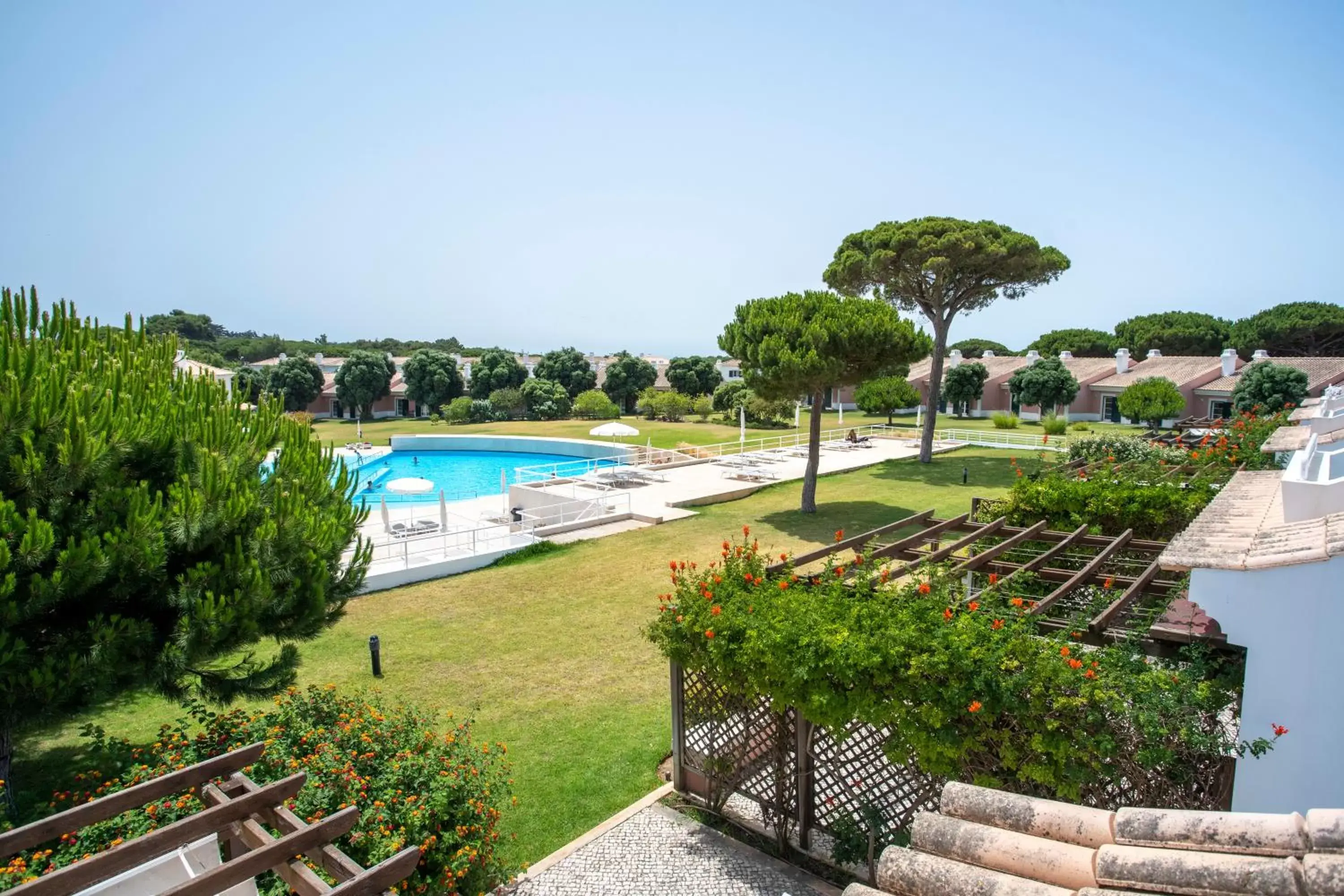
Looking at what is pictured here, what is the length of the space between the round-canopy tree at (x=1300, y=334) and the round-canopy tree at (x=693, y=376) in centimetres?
4261

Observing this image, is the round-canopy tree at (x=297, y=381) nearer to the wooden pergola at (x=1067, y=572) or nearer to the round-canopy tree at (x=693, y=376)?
the round-canopy tree at (x=693, y=376)

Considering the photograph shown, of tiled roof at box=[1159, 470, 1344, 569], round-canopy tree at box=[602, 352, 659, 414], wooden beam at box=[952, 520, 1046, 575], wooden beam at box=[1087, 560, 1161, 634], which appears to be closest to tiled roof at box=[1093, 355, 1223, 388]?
round-canopy tree at box=[602, 352, 659, 414]

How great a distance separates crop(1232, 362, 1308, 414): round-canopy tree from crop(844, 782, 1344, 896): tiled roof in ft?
135

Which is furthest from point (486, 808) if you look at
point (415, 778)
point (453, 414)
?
point (453, 414)

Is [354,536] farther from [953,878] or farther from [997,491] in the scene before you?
[997,491]

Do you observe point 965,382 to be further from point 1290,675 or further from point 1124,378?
point 1290,675

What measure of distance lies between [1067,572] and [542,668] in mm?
6784

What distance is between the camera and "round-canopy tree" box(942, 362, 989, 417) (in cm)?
4878

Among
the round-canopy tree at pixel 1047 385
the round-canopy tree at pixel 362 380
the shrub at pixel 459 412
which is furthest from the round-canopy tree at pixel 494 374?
the round-canopy tree at pixel 1047 385

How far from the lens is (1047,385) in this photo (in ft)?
142

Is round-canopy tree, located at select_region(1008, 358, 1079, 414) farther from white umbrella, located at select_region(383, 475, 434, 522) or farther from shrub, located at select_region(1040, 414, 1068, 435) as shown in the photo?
white umbrella, located at select_region(383, 475, 434, 522)

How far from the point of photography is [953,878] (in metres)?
2.61

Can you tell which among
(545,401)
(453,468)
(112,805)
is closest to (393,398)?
(545,401)

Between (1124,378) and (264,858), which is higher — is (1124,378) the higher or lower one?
the higher one
